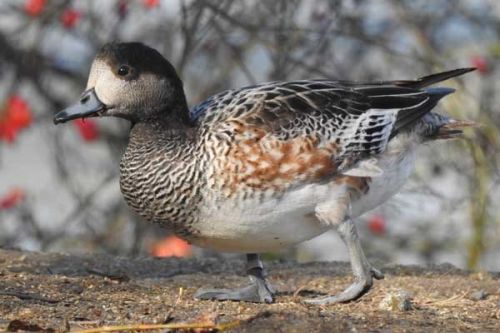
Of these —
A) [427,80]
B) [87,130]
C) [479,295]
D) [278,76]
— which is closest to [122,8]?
[278,76]

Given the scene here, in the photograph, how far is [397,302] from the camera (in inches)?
199

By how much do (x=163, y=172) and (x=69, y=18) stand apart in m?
3.16

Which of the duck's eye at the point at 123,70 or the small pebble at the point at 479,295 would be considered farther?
the small pebble at the point at 479,295

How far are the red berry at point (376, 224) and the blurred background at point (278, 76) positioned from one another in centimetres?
1

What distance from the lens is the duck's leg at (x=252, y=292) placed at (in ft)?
17.3

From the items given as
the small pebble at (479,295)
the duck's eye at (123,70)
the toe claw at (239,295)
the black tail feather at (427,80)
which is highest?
the duck's eye at (123,70)

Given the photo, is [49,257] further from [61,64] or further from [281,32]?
[61,64]

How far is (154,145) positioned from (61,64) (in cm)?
454

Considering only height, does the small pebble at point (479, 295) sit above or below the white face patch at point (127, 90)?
below

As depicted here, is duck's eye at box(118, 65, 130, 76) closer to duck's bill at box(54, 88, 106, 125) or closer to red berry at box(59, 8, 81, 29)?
duck's bill at box(54, 88, 106, 125)

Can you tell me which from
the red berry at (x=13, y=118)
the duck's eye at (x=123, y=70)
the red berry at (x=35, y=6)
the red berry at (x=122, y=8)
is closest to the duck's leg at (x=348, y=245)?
the duck's eye at (x=123, y=70)

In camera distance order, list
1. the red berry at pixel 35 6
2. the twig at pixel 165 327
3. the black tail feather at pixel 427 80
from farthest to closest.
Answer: the red berry at pixel 35 6 < the black tail feather at pixel 427 80 < the twig at pixel 165 327

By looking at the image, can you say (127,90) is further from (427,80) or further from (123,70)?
(427,80)

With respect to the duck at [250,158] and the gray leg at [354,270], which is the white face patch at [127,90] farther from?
the gray leg at [354,270]
